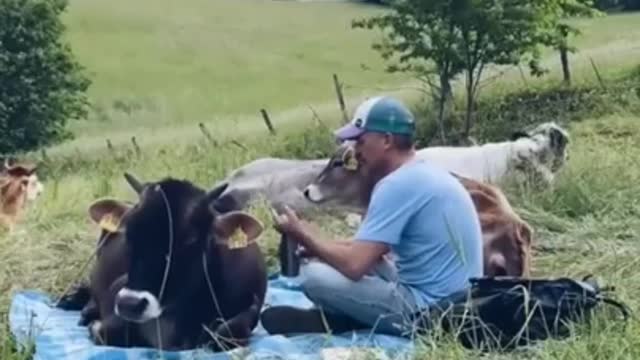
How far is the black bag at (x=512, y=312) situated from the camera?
261 inches

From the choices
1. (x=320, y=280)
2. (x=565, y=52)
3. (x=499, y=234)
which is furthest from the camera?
(x=565, y=52)

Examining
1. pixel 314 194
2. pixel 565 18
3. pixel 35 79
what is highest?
pixel 314 194

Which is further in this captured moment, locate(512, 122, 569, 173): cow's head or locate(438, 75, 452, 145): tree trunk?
locate(438, 75, 452, 145): tree trunk

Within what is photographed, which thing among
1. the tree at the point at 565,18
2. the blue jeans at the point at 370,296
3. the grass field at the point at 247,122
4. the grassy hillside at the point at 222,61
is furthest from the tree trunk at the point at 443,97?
the blue jeans at the point at 370,296

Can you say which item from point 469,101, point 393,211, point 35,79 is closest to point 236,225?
point 393,211

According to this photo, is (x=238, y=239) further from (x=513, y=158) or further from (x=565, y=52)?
(x=565, y=52)

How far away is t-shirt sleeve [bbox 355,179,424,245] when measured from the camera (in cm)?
682

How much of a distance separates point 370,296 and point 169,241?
3.23 feet

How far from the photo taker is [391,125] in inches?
274

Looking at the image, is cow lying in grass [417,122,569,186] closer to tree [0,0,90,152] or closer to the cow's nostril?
the cow's nostril

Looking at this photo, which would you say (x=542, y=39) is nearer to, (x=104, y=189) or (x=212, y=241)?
(x=104, y=189)

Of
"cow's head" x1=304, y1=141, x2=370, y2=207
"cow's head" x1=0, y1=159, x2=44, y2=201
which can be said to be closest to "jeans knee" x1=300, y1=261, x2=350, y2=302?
"cow's head" x1=304, y1=141, x2=370, y2=207

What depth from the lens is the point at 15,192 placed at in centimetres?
1197

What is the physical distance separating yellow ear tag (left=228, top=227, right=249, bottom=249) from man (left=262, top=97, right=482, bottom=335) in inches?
8.2
